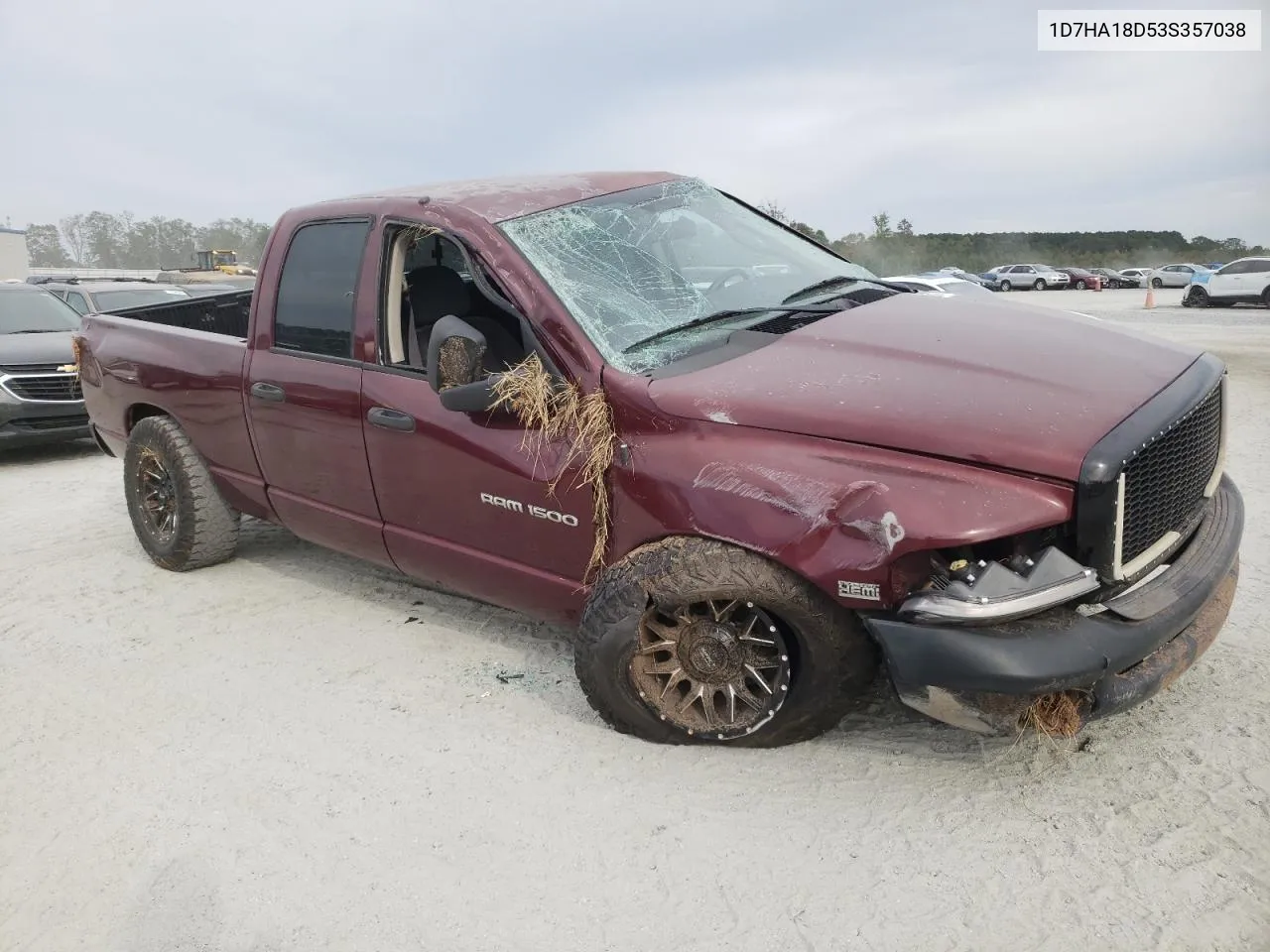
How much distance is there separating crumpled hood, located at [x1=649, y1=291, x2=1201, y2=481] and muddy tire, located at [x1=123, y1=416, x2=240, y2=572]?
2.97 m

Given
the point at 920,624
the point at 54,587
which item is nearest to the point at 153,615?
the point at 54,587

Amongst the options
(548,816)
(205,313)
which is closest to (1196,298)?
(205,313)

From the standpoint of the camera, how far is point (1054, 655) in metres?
2.30

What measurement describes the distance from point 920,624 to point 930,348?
3.03ft

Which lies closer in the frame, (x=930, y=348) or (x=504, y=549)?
(x=930, y=348)

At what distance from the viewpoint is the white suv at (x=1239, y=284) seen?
82.1ft

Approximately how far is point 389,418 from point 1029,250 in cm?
7499

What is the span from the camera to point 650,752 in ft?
9.87

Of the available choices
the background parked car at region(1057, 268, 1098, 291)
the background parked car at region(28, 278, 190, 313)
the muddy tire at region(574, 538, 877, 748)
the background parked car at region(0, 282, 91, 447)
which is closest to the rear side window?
the muddy tire at region(574, 538, 877, 748)

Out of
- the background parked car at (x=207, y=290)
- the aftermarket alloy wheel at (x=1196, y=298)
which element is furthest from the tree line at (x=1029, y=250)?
the background parked car at (x=207, y=290)

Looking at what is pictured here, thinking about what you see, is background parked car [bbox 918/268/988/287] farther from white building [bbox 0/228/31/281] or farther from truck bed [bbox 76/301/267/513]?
white building [bbox 0/228/31/281]

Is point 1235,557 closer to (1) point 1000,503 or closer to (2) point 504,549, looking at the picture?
(1) point 1000,503

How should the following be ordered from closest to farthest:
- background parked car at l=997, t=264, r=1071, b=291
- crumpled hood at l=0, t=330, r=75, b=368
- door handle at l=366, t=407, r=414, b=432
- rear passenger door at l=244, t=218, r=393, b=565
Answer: door handle at l=366, t=407, r=414, b=432 → rear passenger door at l=244, t=218, r=393, b=565 → crumpled hood at l=0, t=330, r=75, b=368 → background parked car at l=997, t=264, r=1071, b=291

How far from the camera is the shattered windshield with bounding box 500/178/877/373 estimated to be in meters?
3.10
